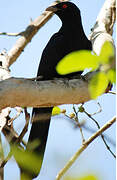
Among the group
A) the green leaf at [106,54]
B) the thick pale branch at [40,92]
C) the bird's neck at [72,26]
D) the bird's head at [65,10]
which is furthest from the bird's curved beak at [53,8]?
the green leaf at [106,54]

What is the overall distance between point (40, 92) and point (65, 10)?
2265 mm

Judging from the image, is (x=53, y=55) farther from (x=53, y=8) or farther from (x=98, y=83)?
(x=98, y=83)

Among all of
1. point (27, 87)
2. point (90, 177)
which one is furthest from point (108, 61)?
point (27, 87)

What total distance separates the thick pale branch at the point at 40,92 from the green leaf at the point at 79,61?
1.54 m

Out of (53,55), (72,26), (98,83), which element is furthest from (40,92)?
(72,26)

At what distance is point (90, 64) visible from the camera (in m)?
1.15

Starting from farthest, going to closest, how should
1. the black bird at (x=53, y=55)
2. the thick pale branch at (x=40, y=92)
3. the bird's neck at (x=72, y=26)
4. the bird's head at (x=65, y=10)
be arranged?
the bird's head at (x=65, y=10) < the bird's neck at (x=72, y=26) < the black bird at (x=53, y=55) < the thick pale branch at (x=40, y=92)

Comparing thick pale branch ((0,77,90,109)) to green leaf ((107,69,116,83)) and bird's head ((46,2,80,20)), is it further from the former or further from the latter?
bird's head ((46,2,80,20))

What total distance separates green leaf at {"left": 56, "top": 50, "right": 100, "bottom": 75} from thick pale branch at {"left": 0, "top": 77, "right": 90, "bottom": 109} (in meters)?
1.54

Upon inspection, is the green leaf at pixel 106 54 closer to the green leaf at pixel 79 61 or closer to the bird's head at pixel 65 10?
the green leaf at pixel 79 61

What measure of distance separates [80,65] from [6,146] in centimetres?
45

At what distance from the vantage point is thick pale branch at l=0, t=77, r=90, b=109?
8.74 ft

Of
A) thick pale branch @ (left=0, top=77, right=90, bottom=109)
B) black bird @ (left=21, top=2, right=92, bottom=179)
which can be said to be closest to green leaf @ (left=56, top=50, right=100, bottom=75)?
thick pale branch @ (left=0, top=77, right=90, bottom=109)

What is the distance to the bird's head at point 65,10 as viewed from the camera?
4.65 meters
